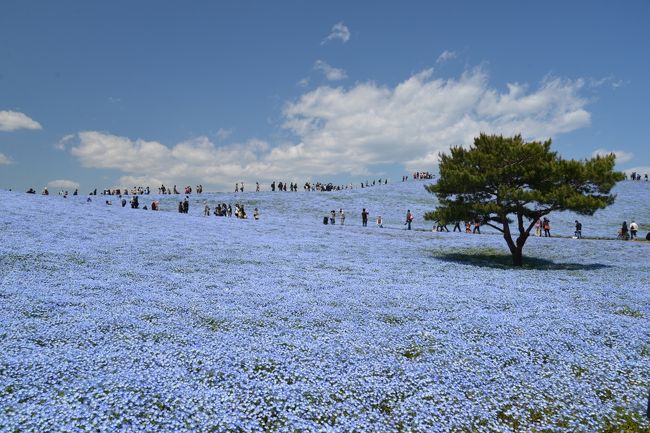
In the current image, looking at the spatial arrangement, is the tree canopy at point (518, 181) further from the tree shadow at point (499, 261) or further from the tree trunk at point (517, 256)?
the tree shadow at point (499, 261)

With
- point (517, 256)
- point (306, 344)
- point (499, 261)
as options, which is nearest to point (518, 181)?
point (517, 256)

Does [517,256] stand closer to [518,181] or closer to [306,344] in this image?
[518,181]

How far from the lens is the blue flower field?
676 cm

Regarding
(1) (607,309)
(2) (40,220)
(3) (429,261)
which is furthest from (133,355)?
(2) (40,220)

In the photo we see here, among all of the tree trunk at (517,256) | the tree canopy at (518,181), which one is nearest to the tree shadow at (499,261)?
the tree trunk at (517,256)

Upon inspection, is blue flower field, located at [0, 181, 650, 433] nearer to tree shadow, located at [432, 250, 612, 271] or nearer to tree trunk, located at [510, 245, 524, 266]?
tree shadow, located at [432, 250, 612, 271]

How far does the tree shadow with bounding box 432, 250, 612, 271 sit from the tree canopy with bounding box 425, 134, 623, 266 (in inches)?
47.4

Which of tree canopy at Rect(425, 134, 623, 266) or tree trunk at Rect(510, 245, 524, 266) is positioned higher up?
tree canopy at Rect(425, 134, 623, 266)

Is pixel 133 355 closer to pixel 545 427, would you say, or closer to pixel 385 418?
pixel 385 418

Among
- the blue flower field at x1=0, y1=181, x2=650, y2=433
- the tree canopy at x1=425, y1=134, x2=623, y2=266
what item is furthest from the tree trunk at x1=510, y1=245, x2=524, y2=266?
the blue flower field at x1=0, y1=181, x2=650, y2=433

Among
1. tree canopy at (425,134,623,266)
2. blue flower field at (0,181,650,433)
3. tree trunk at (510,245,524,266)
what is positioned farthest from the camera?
tree trunk at (510,245,524,266)

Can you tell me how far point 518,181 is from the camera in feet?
76.5

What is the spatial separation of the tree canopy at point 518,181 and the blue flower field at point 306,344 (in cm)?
372

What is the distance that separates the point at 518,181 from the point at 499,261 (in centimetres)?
512
